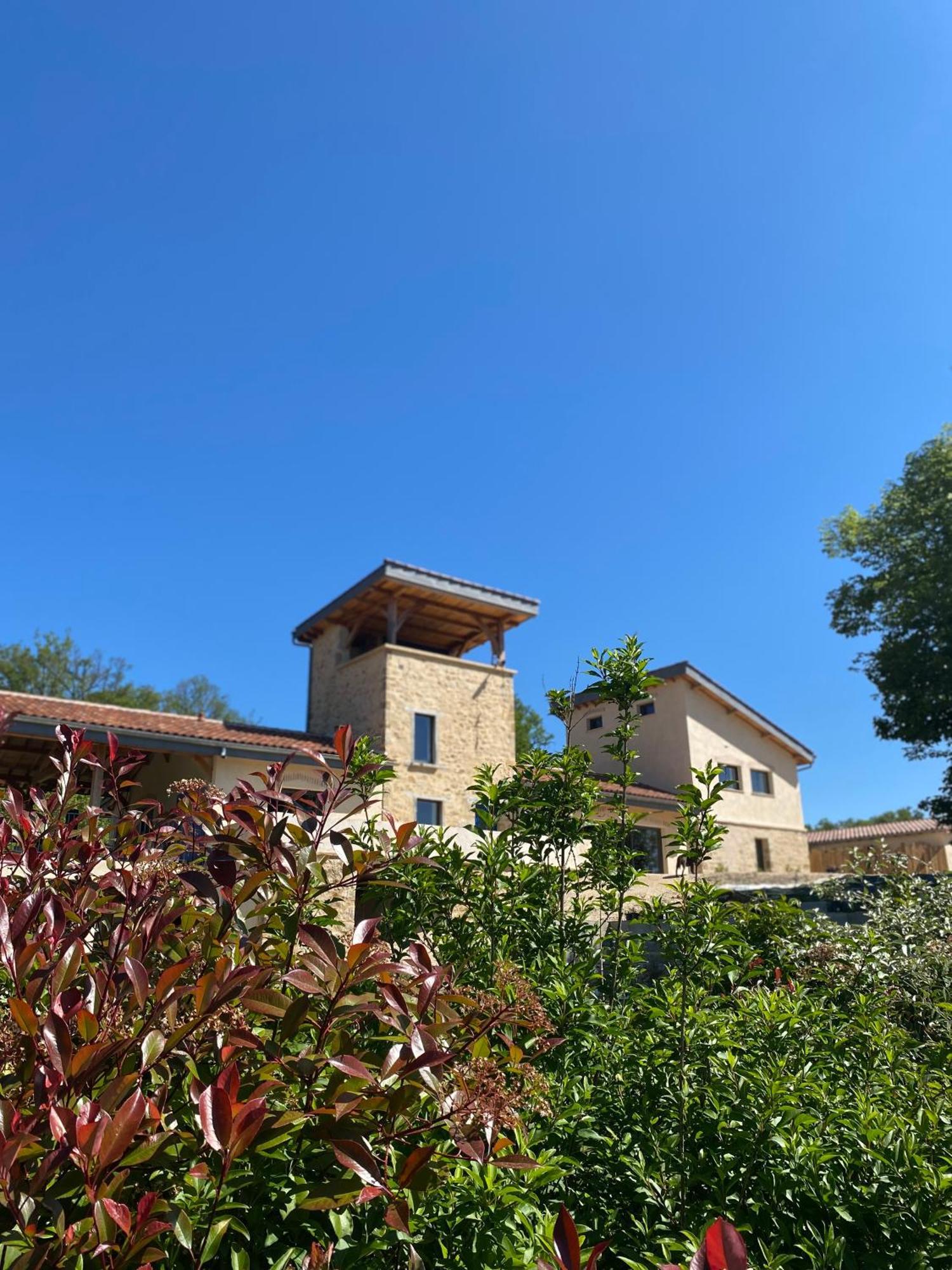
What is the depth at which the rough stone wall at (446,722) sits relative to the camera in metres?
20.5

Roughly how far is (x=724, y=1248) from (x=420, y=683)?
2033 centimetres

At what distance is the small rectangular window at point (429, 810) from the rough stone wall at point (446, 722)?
0.31ft

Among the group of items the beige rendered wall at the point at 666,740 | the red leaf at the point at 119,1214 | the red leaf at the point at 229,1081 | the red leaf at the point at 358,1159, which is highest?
the beige rendered wall at the point at 666,740

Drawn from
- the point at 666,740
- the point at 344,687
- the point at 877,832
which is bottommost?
the point at 877,832

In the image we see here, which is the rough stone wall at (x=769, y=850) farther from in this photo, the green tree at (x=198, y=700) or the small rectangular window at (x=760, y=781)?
the green tree at (x=198, y=700)

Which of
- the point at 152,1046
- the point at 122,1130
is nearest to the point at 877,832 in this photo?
the point at 152,1046

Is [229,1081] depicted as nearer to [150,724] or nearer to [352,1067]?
[352,1067]

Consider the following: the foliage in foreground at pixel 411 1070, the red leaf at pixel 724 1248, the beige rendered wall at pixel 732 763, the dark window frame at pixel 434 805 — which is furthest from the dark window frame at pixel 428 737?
the red leaf at pixel 724 1248

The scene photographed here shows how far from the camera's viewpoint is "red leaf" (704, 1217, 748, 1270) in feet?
3.57

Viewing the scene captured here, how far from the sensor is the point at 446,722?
2155 centimetres

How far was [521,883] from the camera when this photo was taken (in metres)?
3.51

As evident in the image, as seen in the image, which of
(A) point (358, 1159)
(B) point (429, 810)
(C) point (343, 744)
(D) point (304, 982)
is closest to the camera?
(A) point (358, 1159)

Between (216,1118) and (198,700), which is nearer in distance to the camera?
(216,1118)

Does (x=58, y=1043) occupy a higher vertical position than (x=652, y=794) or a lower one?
lower
